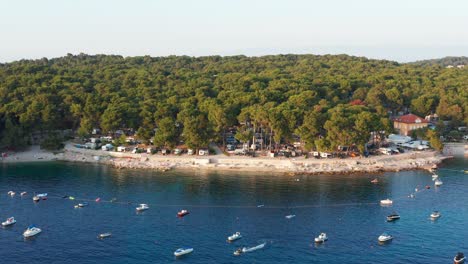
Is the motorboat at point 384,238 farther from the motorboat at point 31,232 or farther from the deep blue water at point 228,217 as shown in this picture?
the motorboat at point 31,232

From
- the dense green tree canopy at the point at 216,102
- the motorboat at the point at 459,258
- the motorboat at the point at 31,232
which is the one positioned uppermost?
the dense green tree canopy at the point at 216,102

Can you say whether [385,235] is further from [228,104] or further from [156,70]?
[156,70]

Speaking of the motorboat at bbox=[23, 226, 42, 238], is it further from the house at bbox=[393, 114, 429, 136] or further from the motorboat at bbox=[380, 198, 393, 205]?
the house at bbox=[393, 114, 429, 136]

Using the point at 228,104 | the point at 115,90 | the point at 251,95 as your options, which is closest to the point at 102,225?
the point at 228,104

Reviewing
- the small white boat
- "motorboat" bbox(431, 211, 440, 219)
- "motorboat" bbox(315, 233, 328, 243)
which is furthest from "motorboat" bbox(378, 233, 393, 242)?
the small white boat

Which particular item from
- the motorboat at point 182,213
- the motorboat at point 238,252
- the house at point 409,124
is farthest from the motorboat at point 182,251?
the house at point 409,124

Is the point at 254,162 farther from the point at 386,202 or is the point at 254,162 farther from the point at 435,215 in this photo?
the point at 435,215

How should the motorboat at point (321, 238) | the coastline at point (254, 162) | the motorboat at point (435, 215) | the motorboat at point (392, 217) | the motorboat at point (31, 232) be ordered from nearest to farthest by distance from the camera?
the motorboat at point (321, 238) < the motorboat at point (31, 232) < the motorboat at point (392, 217) < the motorboat at point (435, 215) < the coastline at point (254, 162)
